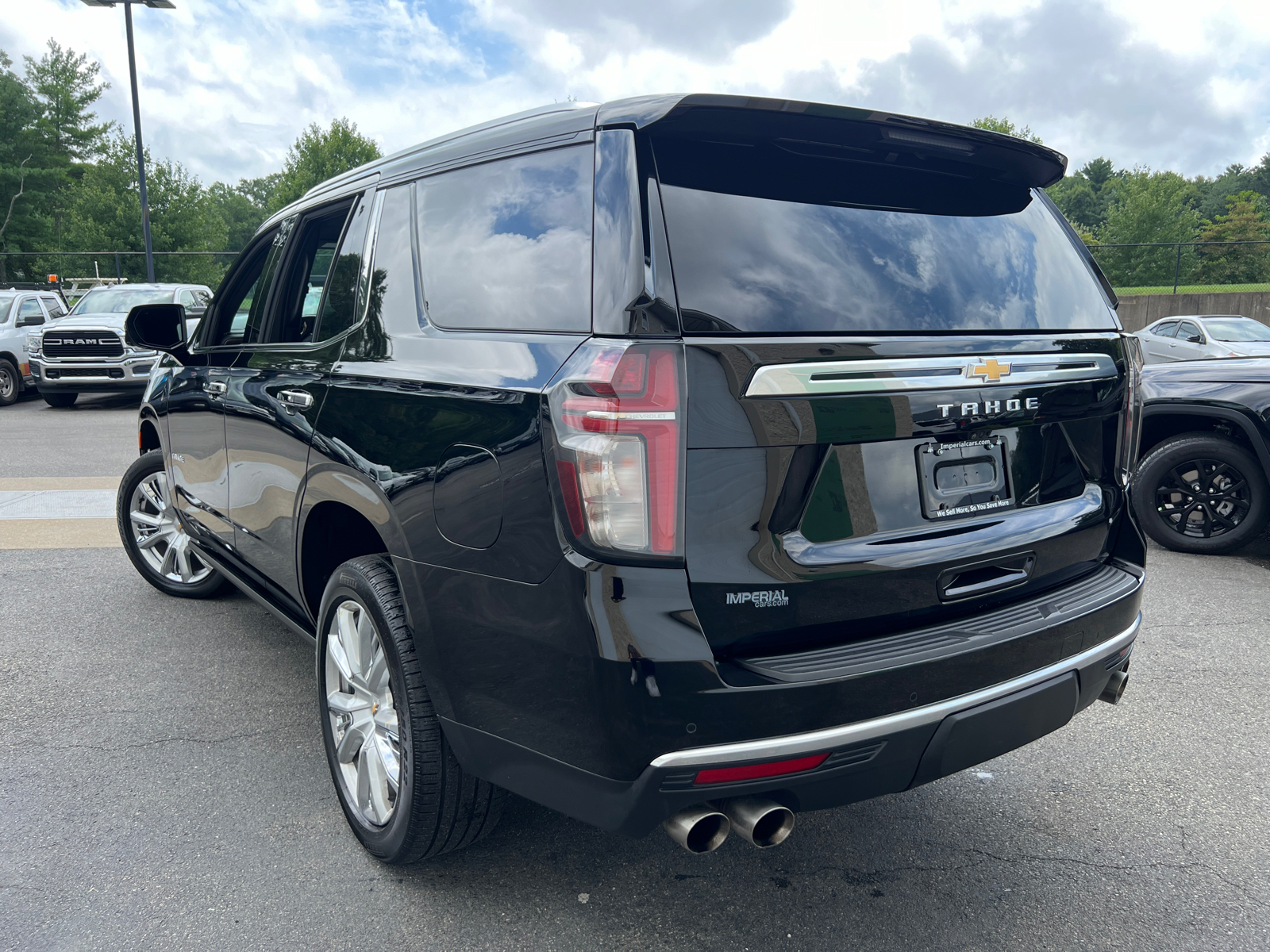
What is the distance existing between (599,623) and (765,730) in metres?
0.40

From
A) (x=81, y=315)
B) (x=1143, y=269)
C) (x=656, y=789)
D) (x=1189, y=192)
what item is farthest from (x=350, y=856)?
(x=1189, y=192)

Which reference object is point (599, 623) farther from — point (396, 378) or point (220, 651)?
point (220, 651)

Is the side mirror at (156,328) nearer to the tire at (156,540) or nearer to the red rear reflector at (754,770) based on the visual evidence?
the tire at (156,540)

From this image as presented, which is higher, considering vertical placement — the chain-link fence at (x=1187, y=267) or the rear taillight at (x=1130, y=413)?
the chain-link fence at (x=1187, y=267)

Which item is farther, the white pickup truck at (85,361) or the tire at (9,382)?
the tire at (9,382)

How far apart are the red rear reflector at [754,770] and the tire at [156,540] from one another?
3810mm

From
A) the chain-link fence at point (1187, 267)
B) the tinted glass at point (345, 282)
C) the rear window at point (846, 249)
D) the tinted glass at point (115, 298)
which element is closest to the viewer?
the rear window at point (846, 249)

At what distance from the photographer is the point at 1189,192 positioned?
6594cm

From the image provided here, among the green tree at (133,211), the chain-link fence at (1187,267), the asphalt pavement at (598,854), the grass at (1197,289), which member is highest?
the green tree at (133,211)

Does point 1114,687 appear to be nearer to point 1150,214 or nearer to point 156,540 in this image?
point 156,540

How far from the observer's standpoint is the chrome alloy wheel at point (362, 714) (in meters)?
2.59

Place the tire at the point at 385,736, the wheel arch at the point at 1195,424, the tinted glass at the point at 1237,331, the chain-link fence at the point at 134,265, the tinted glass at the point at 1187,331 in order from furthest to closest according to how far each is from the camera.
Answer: the chain-link fence at the point at 134,265
the tinted glass at the point at 1187,331
the tinted glass at the point at 1237,331
the wheel arch at the point at 1195,424
the tire at the point at 385,736

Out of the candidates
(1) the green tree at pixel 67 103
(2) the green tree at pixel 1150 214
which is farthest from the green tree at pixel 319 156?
(2) the green tree at pixel 1150 214

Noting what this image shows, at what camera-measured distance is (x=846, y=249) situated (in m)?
2.16
